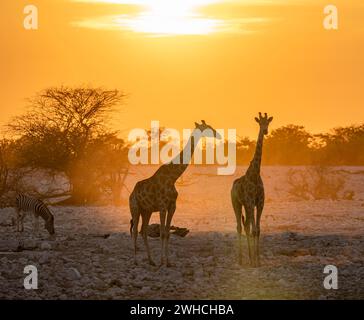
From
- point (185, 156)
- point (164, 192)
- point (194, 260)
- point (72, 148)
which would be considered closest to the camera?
point (164, 192)

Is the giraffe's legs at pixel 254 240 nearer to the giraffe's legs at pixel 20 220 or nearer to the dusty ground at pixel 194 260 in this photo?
the dusty ground at pixel 194 260

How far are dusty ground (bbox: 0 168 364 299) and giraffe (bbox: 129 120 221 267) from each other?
26.3 inches

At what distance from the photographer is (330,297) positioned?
14688 mm

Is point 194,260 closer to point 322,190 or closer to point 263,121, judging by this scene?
point 263,121

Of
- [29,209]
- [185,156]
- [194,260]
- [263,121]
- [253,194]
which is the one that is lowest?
[194,260]

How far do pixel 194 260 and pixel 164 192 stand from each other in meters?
1.53

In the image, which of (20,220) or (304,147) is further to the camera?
(304,147)

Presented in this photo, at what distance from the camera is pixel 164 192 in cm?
1702

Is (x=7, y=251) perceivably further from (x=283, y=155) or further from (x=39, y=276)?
(x=283, y=155)

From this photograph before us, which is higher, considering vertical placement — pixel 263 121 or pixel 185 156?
pixel 263 121

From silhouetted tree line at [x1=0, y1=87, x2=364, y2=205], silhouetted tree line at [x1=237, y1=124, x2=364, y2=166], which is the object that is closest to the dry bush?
silhouetted tree line at [x1=0, y1=87, x2=364, y2=205]

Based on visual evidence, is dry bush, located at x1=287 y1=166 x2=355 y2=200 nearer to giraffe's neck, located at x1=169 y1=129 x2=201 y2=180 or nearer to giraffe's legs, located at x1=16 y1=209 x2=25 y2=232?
giraffe's legs, located at x1=16 y1=209 x2=25 y2=232

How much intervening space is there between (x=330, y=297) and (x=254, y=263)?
2.59 meters

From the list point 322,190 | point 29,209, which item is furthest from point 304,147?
point 29,209
